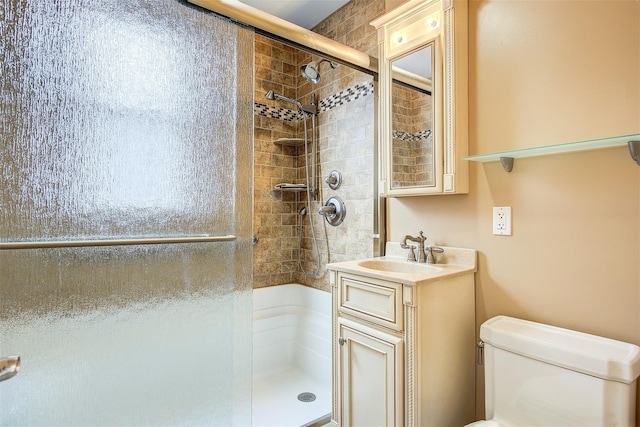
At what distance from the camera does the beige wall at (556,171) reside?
121cm

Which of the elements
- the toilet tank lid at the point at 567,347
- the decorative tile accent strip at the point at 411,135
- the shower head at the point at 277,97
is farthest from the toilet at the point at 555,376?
the shower head at the point at 277,97

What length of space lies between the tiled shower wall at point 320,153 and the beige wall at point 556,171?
27.8 inches

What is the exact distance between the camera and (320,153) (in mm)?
2672

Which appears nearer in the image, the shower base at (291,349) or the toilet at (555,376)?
the toilet at (555,376)

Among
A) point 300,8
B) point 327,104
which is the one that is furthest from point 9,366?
point 300,8

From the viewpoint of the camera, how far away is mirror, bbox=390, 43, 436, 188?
169 cm

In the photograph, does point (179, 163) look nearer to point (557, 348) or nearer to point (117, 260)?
point (117, 260)

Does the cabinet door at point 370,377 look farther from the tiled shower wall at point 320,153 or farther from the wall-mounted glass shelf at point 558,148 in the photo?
the wall-mounted glass shelf at point 558,148

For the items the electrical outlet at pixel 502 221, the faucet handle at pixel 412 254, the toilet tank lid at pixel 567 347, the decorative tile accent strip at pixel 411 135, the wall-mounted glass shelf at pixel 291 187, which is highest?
the decorative tile accent strip at pixel 411 135

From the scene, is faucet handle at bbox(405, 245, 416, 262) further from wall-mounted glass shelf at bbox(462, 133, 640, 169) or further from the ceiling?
the ceiling

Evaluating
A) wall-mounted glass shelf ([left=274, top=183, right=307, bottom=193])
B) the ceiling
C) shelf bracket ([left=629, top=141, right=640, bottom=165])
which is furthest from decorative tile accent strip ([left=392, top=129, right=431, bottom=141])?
the ceiling

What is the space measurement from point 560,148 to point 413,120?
0.68 meters

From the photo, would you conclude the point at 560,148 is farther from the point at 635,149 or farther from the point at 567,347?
the point at 567,347

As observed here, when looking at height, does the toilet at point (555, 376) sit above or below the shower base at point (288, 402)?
above
